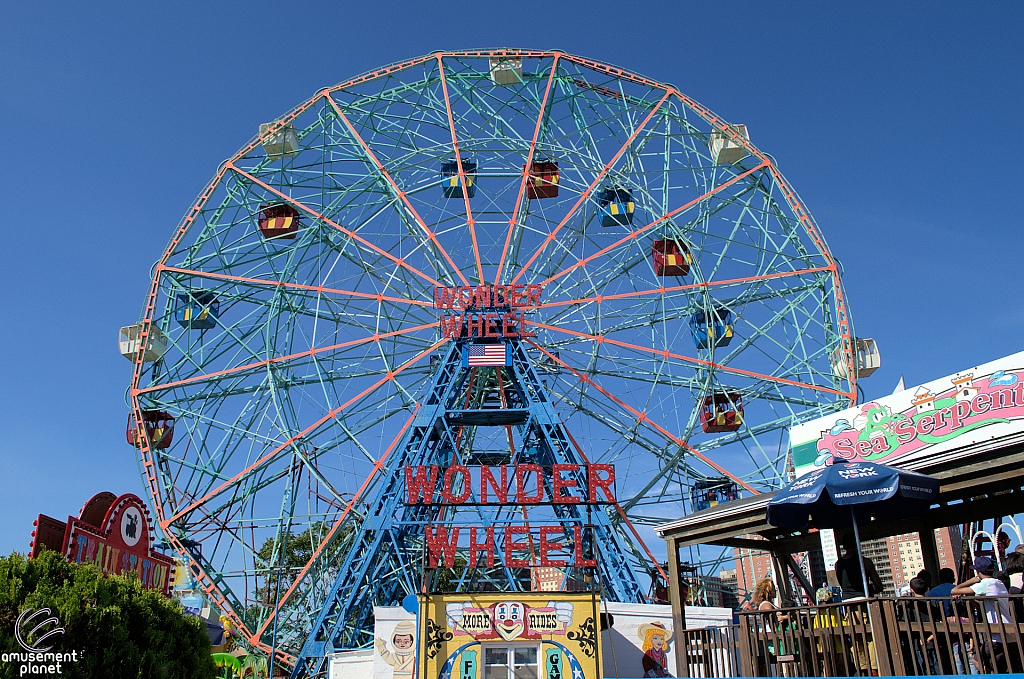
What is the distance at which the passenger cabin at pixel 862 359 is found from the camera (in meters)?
25.1

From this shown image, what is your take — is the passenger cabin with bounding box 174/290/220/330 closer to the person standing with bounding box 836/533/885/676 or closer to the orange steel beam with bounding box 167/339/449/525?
the orange steel beam with bounding box 167/339/449/525

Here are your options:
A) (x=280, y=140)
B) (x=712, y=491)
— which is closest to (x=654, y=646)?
(x=712, y=491)

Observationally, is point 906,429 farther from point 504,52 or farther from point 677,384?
point 504,52

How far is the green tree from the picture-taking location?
29.1ft

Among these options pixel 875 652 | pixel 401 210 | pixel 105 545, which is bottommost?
pixel 875 652

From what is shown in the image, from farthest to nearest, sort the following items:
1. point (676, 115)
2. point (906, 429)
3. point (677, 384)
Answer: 1. point (676, 115)
2. point (677, 384)
3. point (906, 429)

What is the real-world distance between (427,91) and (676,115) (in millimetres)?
8167

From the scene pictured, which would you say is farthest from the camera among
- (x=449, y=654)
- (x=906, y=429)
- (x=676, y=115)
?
(x=676, y=115)

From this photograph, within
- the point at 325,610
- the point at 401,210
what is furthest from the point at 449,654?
the point at 401,210

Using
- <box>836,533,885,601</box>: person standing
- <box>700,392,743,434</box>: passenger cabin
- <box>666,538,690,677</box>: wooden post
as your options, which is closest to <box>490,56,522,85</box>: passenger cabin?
<box>700,392,743,434</box>: passenger cabin

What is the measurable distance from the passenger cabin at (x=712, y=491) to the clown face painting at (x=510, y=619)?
1105 cm

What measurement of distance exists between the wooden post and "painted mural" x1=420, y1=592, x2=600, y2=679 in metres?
3.28

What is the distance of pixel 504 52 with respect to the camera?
92.8ft

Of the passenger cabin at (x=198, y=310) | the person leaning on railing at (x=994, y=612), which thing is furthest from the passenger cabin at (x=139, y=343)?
the person leaning on railing at (x=994, y=612)
